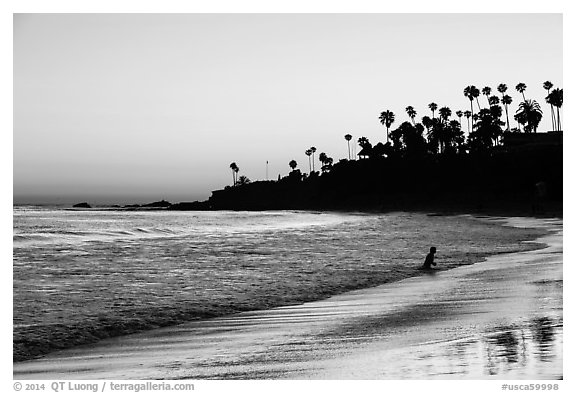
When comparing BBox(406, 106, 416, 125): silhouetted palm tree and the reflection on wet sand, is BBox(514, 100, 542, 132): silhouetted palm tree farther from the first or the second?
the reflection on wet sand

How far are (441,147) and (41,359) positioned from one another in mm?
139488

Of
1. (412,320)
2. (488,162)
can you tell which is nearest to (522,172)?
(488,162)

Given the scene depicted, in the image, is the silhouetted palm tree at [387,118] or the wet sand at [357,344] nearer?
the wet sand at [357,344]

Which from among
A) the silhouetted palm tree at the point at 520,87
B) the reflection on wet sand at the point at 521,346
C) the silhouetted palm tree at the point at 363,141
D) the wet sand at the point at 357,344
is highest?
the silhouetted palm tree at the point at 520,87

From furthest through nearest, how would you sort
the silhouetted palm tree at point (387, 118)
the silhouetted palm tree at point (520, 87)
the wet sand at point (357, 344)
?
the silhouetted palm tree at point (387, 118) → the silhouetted palm tree at point (520, 87) → the wet sand at point (357, 344)

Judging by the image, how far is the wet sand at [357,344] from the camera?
6.94m

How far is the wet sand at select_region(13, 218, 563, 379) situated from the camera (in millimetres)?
6938

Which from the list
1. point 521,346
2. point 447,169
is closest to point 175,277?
→ point 521,346

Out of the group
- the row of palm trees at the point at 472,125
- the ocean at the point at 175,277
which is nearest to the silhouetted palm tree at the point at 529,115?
the row of palm trees at the point at 472,125

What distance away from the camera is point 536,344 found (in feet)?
25.0

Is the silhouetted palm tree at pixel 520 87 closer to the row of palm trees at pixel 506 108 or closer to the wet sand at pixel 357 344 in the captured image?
the row of palm trees at pixel 506 108

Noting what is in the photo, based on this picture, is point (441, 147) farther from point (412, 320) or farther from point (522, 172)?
point (412, 320)

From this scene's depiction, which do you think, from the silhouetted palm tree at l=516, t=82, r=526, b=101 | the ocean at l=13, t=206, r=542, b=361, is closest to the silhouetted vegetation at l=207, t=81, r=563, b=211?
the silhouetted palm tree at l=516, t=82, r=526, b=101
